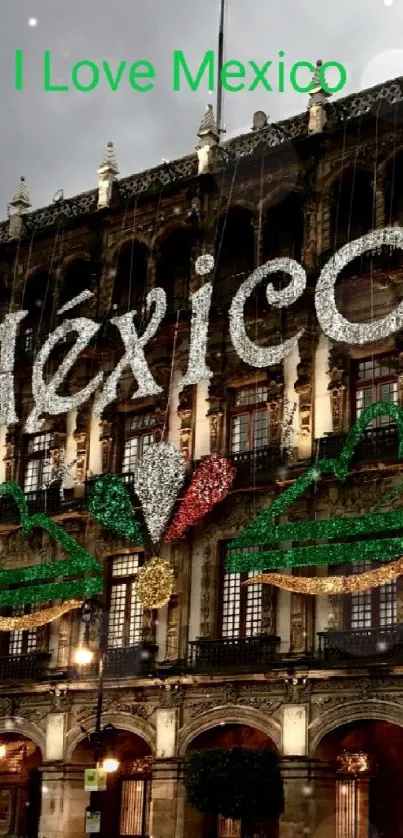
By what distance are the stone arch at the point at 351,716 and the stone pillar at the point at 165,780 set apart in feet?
14.0

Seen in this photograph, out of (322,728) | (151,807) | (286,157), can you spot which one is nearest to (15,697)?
(151,807)

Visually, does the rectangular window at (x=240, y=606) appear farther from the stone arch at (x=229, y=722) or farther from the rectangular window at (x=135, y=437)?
the rectangular window at (x=135, y=437)

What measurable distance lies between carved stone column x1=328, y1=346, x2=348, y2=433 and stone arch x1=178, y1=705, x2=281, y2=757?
749 cm

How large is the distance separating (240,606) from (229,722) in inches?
123

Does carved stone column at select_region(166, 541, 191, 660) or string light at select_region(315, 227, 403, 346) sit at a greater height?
string light at select_region(315, 227, 403, 346)

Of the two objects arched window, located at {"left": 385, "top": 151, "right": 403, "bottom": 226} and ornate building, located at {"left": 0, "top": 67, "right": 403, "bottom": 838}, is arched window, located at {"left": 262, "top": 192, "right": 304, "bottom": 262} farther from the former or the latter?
arched window, located at {"left": 385, "top": 151, "right": 403, "bottom": 226}

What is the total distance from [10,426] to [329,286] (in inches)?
505

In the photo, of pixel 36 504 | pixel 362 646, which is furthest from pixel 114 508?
pixel 362 646

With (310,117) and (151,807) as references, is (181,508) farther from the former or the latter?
(310,117)

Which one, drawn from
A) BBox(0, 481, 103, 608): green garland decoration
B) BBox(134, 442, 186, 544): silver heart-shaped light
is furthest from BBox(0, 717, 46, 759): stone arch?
BBox(134, 442, 186, 544): silver heart-shaped light

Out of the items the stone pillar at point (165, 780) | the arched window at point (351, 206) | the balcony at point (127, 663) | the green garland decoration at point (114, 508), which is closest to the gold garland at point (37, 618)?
the balcony at point (127, 663)

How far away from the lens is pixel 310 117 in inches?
1529

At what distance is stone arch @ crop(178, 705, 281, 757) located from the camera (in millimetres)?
34394

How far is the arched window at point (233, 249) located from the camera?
39812 mm
